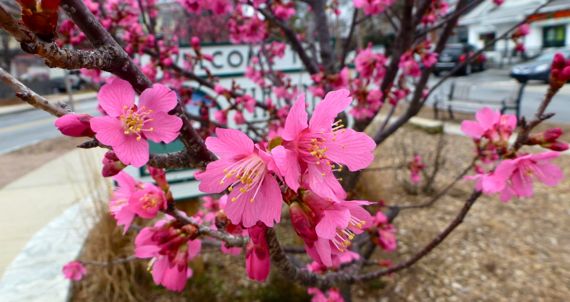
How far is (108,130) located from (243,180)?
0.25 metres

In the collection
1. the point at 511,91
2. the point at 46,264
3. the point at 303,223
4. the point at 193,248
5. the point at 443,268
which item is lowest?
the point at 511,91

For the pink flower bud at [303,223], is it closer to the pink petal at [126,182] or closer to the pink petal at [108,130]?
the pink petal at [108,130]

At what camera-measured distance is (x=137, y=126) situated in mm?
735

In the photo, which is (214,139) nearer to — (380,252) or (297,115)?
(297,115)

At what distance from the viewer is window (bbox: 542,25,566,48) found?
88.4 feet

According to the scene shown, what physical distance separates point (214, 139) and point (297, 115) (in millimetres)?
156

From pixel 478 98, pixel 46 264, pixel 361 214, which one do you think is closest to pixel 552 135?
pixel 361 214

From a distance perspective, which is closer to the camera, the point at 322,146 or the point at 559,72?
the point at 322,146

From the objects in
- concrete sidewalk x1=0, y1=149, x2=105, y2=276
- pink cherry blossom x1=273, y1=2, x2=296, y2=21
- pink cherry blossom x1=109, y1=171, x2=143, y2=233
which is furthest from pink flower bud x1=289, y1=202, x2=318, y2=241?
concrete sidewalk x1=0, y1=149, x2=105, y2=276

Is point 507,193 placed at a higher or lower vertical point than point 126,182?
lower

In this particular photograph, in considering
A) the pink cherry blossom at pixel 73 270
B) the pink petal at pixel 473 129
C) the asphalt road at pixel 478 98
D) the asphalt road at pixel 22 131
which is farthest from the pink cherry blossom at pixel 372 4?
the asphalt road at pixel 22 131

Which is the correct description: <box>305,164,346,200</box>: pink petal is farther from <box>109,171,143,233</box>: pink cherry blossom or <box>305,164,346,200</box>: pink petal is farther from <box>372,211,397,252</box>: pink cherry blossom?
<box>372,211,397,252</box>: pink cherry blossom

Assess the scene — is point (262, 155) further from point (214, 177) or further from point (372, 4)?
point (372, 4)

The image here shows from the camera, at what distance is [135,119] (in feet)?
2.43
